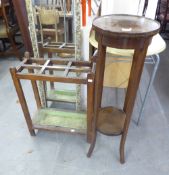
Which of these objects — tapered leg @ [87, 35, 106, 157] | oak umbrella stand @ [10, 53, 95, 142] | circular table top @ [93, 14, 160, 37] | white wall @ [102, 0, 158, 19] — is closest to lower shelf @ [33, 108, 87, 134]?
oak umbrella stand @ [10, 53, 95, 142]

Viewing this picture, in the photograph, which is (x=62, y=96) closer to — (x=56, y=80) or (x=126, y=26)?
(x=56, y=80)

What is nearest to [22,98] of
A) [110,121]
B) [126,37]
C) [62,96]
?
[62,96]

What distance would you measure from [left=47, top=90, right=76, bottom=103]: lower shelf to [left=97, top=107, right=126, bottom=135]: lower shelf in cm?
39

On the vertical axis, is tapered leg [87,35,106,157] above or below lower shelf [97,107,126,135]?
above

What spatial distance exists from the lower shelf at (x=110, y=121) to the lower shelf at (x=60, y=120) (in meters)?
0.18

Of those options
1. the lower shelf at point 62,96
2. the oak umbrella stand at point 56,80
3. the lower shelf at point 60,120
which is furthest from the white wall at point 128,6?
the lower shelf at point 60,120

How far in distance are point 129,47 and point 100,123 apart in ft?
2.06

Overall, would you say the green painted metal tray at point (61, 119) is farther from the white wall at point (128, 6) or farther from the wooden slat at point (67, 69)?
the white wall at point (128, 6)

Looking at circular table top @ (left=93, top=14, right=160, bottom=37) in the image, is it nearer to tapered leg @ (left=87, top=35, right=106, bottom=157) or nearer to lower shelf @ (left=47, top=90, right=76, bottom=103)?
tapered leg @ (left=87, top=35, right=106, bottom=157)

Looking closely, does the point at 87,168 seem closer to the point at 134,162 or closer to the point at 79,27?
the point at 134,162

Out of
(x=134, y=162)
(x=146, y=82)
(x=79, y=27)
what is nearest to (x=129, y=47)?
(x=79, y=27)

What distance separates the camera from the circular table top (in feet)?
2.50

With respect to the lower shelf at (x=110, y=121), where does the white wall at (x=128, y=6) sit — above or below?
above

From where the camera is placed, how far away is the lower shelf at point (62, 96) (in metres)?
1.66
